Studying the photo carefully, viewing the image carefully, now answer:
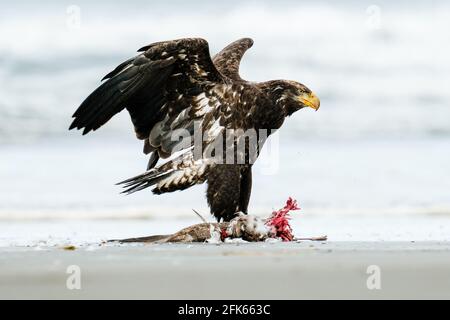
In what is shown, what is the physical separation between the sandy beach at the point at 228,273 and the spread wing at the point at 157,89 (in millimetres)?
1400

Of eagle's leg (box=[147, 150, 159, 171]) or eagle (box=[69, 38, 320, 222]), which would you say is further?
eagle's leg (box=[147, 150, 159, 171])

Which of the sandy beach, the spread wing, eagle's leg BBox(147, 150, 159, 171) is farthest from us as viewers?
eagle's leg BBox(147, 150, 159, 171)

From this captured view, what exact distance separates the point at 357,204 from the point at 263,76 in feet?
26.6

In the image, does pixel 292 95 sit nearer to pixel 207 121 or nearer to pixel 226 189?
pixel 207 121

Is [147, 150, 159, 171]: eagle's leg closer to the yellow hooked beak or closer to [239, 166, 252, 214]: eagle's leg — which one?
[239, 166, 252, 214]: eagle's leg

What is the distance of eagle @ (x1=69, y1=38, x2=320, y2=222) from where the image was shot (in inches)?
338

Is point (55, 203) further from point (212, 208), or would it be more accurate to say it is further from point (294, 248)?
point (294, 248)

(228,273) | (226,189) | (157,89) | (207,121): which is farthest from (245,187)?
(228,273)

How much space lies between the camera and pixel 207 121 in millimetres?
8727

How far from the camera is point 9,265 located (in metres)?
6.65

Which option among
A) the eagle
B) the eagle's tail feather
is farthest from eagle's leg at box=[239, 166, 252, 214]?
the eagle's tail feather

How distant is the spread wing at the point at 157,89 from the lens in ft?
27.2

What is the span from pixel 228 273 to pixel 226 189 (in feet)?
7.28

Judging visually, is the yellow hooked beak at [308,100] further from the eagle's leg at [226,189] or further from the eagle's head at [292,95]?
the eagle's leg at [226,189]
